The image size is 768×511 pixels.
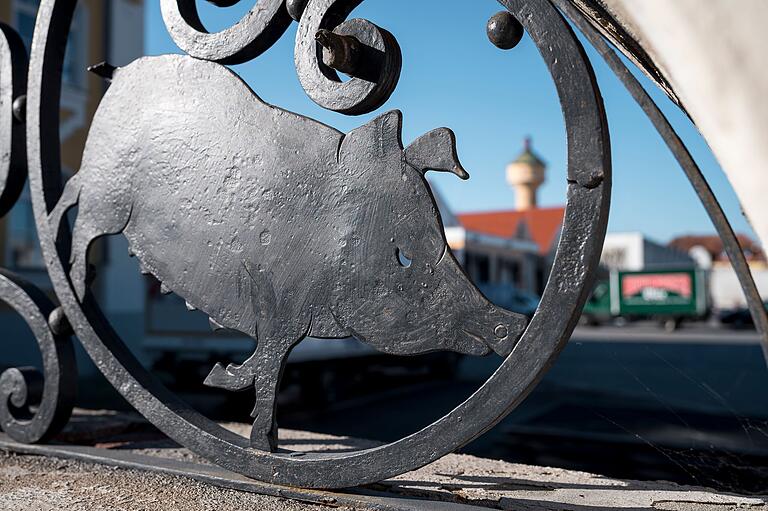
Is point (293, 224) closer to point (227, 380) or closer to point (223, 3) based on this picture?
point (227, 380)

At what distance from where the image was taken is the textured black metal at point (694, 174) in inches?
56.1

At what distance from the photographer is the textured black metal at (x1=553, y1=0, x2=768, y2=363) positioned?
4.67ft

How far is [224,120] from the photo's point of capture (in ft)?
7.18

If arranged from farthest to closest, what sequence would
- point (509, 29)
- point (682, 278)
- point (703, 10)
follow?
point (682, 278) → point (509, 29) → point (703, 10)

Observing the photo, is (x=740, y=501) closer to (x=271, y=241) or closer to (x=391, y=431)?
(x=271, y=241)

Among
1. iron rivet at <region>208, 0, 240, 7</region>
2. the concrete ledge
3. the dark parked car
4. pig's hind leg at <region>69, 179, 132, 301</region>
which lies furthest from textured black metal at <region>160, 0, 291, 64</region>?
the dark parked car

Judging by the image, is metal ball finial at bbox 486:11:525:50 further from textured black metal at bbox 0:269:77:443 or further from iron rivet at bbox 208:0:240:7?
textured black metal at bbox 0:269:77:443

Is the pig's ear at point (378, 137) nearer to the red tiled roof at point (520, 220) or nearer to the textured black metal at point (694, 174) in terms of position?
the textured black metal at point (694, 174)

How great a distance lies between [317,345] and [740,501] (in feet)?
20.0

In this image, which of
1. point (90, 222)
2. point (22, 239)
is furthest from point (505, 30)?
point (22, 239)

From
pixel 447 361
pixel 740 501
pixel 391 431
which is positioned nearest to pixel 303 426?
pixel 391 431

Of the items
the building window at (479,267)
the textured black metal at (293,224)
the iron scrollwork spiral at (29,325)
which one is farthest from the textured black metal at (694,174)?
the building window at (479,267)

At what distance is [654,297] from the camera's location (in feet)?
78.4

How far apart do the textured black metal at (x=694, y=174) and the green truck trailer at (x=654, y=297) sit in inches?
891
